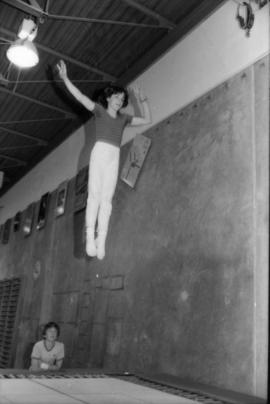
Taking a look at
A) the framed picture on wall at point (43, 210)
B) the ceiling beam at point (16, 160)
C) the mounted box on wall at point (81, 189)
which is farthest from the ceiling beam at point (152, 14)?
the ceiling beam at point (16, 160)

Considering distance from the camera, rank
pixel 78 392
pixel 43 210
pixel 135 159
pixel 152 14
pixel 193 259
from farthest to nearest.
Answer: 1. pixel 43 210
2. pixel 135 159
3. pixel 152 14
4. pixel 193 259
5. pixel 78 392

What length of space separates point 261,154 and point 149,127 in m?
1.89

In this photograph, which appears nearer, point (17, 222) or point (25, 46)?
point (25, 46)

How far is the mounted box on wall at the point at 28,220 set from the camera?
338 inches

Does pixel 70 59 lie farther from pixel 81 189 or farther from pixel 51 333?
pixel 51 333

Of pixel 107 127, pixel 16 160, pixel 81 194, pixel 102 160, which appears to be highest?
pixel 16 160

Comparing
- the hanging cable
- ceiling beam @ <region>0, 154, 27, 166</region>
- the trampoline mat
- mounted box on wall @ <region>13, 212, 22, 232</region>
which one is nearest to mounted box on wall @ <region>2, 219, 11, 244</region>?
mounted box on wall @ <region>13, 212, 22, 232</region>

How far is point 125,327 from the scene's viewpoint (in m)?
4.81

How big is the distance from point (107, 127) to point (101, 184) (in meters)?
0.49

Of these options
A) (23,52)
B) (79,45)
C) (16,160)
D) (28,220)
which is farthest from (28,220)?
(23,52)

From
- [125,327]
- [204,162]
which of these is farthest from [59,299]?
[204,162]

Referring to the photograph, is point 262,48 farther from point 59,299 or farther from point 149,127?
point 59,299

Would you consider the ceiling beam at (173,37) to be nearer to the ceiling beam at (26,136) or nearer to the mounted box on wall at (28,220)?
the ceiling beam at (26,136)

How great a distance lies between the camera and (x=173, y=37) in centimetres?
505
